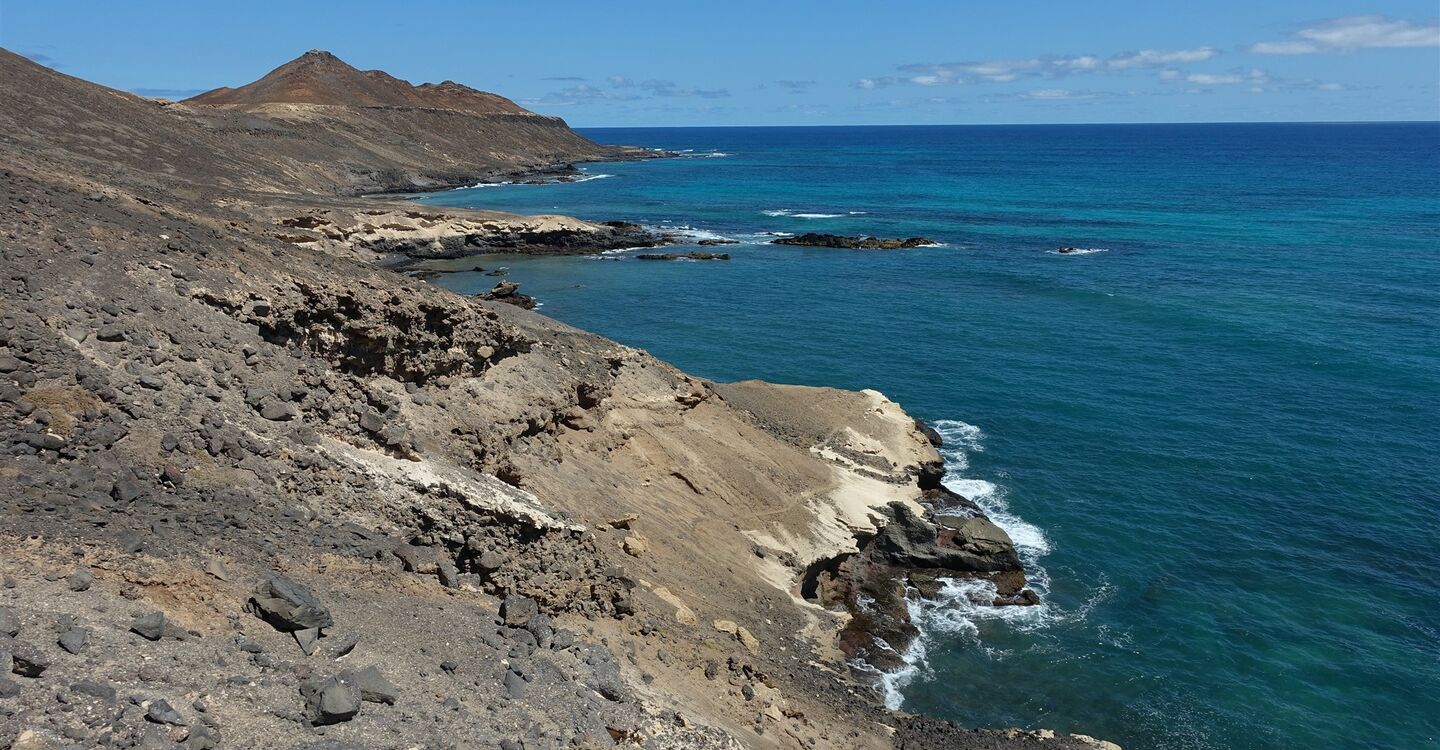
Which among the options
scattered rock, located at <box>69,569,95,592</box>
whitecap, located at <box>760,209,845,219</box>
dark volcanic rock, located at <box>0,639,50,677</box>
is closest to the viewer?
dark volcanic rock, located at <box>0,639,50,677</box>

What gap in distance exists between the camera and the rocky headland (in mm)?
10977

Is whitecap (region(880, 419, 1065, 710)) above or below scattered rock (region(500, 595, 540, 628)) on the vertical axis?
below

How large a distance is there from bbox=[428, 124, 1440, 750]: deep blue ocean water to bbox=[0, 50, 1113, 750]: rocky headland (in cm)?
300

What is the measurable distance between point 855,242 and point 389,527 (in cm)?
7256

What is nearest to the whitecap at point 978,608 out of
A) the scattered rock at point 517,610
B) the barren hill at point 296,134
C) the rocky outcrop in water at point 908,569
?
the rocky outcrop in water at point 908,569

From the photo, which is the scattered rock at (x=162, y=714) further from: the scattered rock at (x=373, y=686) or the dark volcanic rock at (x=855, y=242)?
the dark volcanic rock at (x=855, y=242)

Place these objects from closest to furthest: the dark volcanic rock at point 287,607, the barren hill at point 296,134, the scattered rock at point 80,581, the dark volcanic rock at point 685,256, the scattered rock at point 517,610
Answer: the scattered rock at point 80,581 < the dark volcanic rock at point 287,607 < the scattered rock at point 517,610 < the barren hill at point 296,134 < the dark volcanic rock at point 685,256

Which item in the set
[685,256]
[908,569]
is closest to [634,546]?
[908,569]

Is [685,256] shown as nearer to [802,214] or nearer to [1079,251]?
[802,214]

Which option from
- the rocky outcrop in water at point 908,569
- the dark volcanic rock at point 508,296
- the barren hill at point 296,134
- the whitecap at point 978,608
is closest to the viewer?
the whitecap at point 978,608

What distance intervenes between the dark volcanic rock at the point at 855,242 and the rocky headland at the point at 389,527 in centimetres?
5422

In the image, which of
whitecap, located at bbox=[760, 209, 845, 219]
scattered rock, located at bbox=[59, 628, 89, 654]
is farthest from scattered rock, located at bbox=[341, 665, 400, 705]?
whitecap, located at bbox=[760, 209, 845, 219]

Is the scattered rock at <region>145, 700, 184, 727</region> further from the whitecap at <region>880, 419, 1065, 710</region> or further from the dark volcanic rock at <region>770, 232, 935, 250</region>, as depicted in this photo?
the dark volcanic rock at <region>770, 232, 935, 250</region>

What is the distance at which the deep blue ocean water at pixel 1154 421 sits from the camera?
2280cm
